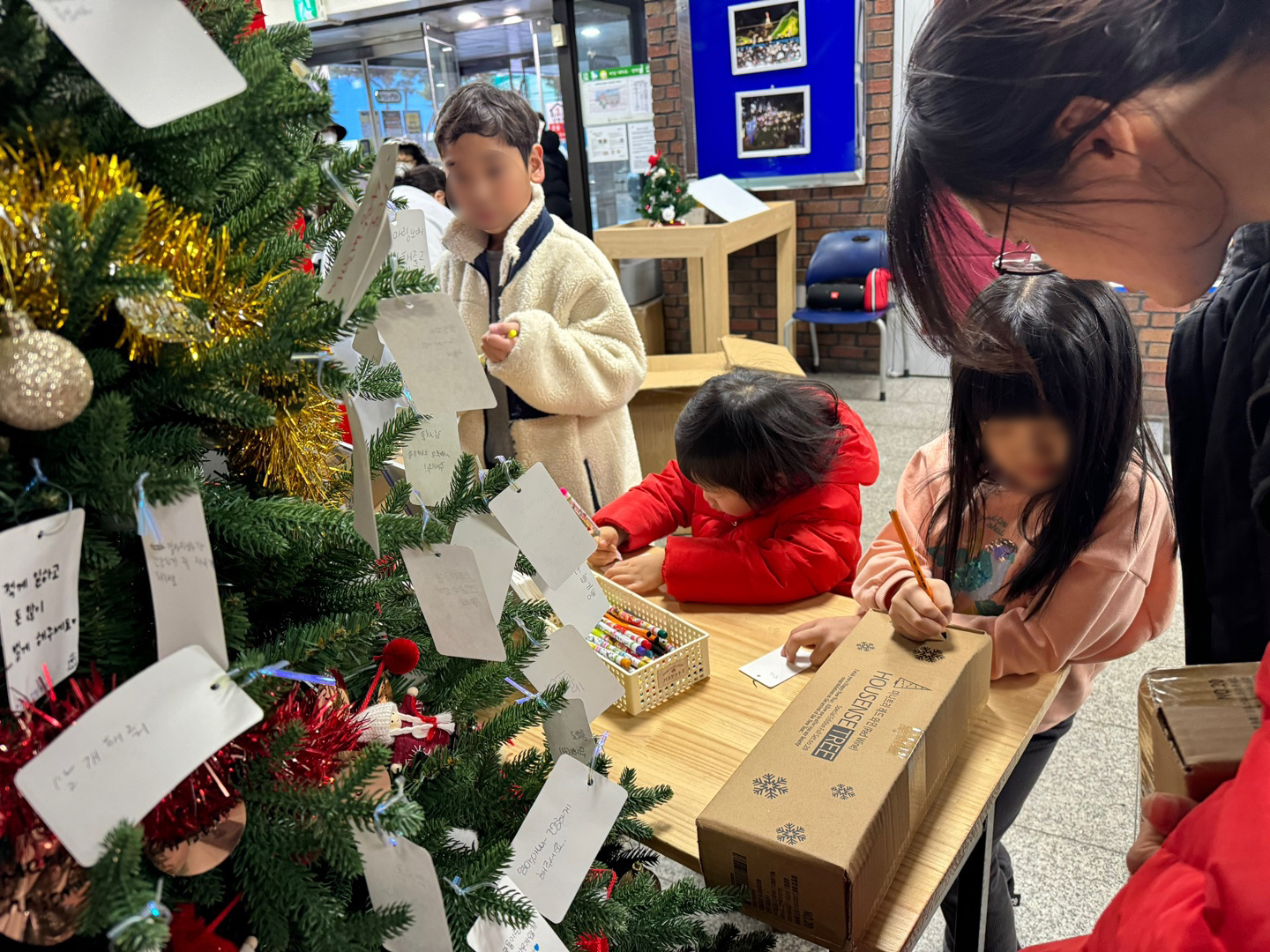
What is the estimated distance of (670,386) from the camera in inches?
129

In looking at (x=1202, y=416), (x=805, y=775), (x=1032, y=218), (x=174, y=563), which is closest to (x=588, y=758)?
(x=805, y=775)

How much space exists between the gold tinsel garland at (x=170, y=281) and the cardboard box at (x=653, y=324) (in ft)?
16.2

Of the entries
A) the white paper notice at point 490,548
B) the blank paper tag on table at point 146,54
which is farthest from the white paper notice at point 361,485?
the blank paper tag on table at point 146,54

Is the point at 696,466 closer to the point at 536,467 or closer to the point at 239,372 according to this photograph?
the point at 536,467

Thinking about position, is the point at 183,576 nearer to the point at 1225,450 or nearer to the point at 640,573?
the point at 1225,450

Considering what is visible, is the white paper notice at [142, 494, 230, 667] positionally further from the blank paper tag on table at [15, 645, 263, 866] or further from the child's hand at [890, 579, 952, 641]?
the child's hand at [890, 579, 952, 641]

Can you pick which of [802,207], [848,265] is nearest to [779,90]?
[802,207]

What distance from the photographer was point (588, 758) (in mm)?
852

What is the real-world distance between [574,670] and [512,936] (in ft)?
0.80

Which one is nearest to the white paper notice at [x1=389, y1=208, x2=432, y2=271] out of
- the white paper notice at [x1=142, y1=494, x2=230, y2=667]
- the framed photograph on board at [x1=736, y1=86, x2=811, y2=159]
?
the white paper notice at [x1=142, y1=494, x2=230, y2=667]

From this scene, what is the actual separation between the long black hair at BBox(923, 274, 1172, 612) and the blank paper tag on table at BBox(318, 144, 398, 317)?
3.14ft

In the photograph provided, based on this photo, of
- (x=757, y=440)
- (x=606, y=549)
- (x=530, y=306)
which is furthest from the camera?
(x=530, y=306)

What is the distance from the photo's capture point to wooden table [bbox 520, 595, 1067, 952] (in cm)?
97

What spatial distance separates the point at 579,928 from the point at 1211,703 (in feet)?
1.91
